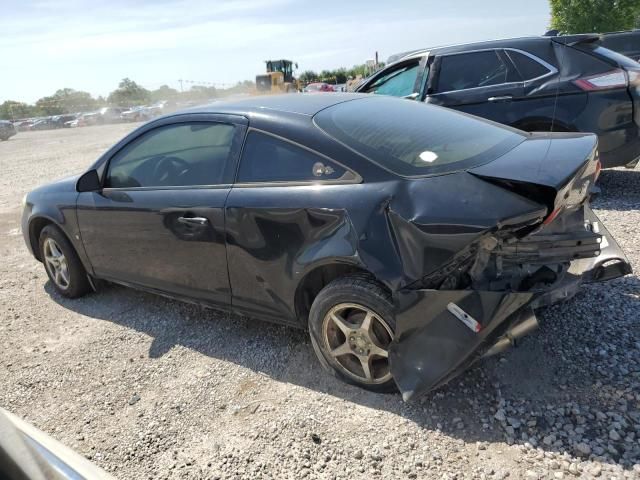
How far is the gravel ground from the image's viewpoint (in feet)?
7.25

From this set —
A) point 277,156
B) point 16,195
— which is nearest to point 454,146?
point 277,156

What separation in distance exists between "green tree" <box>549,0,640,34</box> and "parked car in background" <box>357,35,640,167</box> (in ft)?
89.7

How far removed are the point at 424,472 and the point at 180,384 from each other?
1.56 m

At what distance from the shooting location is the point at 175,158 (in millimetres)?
3498

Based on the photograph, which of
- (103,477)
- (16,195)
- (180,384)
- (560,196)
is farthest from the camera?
(16,195)

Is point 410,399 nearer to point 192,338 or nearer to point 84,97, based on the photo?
point 192,338

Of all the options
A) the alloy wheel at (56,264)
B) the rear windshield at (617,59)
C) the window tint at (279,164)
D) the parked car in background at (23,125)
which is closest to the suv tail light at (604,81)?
the rear windshield at (617,59)

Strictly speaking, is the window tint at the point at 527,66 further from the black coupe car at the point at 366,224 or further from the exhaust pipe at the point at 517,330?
the exhaust pipe at the point at 517,330

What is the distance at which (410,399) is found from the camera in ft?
7.57

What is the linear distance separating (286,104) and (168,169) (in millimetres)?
→ 981

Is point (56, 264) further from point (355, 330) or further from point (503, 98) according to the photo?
point (503, 98)

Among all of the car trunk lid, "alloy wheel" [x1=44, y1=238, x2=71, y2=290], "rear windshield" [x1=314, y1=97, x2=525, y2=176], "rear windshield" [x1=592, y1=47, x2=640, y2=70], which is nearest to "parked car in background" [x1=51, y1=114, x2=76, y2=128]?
"alloy wheel" [x1=44, y1=238, x2=71, y2=290]

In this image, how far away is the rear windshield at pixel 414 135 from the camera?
2.61 metres

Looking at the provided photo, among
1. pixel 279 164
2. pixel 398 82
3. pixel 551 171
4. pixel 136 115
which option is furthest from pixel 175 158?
pixel 136 115
